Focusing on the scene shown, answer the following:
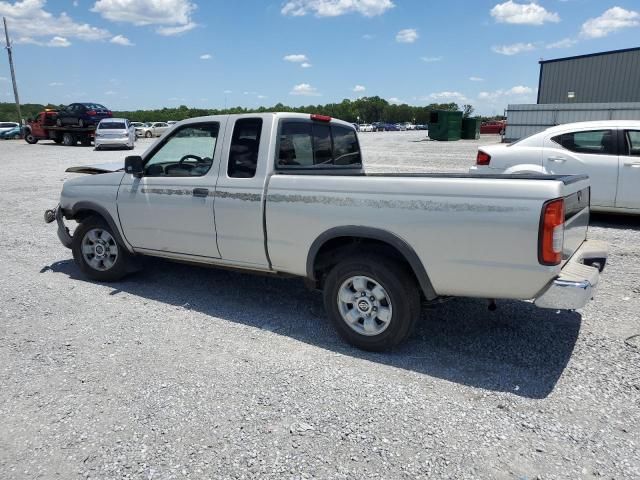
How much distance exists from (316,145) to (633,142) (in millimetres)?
5464

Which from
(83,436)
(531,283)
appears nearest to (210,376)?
(83,436)

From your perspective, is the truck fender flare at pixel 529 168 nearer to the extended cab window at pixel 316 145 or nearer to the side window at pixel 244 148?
the extended cab window at pixel 316 145

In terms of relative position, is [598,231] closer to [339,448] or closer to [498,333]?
[498,333]

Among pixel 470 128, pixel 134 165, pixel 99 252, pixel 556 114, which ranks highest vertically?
pixel 556 114

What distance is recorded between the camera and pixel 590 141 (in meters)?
7.48

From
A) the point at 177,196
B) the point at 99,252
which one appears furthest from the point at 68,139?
the point at 177,196

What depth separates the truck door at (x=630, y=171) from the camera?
23.4ft

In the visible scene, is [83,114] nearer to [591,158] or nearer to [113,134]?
[113,134]

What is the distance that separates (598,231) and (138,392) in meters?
7.07

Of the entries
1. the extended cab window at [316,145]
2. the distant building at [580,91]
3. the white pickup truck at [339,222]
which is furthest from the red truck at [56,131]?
the extended cab window at [316,145]

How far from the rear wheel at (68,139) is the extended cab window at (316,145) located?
3108 cm

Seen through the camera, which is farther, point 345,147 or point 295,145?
point 345,147

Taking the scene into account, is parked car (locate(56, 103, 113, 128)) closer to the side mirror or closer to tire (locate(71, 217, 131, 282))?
tire (locate(71, 217, 131, 282))

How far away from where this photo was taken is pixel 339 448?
263 cm
